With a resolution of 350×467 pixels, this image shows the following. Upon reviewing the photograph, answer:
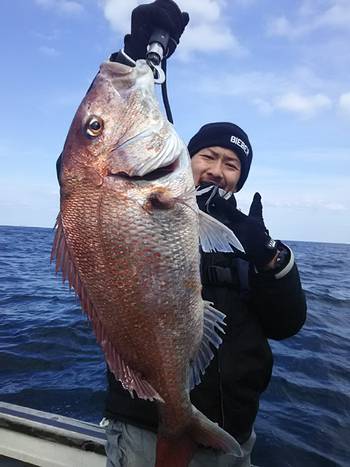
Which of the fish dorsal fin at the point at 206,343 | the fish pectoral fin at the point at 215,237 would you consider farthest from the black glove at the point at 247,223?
the fish dorsal fin at the point at 206,343

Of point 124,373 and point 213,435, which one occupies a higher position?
point 124,373

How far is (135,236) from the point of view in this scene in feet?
5.64

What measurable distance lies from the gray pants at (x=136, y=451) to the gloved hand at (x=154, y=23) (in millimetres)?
2334

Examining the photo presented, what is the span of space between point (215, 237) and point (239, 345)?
0.83 metres

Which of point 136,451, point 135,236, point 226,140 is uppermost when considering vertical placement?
point 226,140

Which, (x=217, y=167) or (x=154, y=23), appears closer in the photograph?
(x=154, y=23)

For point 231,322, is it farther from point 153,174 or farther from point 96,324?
point 153,174

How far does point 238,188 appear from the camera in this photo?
3100 millimetres

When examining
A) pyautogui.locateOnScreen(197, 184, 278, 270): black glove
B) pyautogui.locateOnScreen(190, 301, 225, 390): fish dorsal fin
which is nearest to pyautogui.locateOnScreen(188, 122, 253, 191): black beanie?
pyautogui.locateOnScreen(197, 184, 278, 270): black glove

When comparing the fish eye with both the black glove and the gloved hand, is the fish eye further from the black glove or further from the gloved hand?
the gloved hand

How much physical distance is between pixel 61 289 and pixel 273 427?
34.5 ft

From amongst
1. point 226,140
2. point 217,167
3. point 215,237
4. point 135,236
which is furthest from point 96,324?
point 226,140

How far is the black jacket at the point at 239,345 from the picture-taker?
220 cm

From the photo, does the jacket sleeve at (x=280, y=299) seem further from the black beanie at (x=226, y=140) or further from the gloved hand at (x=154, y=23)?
the gloved hand at (x=154, y=23)
